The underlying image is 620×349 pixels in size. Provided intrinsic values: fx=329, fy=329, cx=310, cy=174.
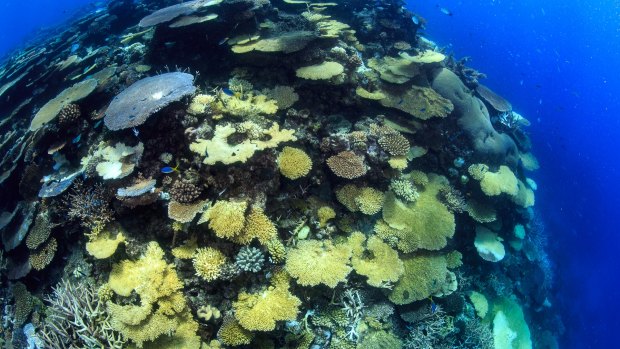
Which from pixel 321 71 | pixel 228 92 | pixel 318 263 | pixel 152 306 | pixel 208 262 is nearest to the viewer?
pixel 152 306

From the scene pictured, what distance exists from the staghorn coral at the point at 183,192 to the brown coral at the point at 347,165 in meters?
2.44

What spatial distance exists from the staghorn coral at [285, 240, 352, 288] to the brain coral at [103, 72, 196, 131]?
3.07m

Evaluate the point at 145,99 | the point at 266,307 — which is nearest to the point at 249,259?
the point at 266,307

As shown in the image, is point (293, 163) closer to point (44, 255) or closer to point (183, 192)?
point (183, 192)

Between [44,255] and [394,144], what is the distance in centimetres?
662

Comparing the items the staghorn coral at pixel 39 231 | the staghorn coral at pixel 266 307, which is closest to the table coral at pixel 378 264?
the staghorn coral at pixel 266 307

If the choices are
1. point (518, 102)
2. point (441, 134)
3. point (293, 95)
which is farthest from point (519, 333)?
point (518, 102)

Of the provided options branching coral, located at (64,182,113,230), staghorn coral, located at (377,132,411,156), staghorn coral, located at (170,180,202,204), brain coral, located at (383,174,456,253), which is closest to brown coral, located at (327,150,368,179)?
staghorn coral, located at (377,132,411,156)

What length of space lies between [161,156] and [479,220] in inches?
290

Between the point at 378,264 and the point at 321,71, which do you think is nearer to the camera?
the point at 378,264

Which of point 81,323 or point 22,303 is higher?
point 81,323

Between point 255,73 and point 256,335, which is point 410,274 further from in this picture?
point 255,73

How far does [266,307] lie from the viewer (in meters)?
4.90

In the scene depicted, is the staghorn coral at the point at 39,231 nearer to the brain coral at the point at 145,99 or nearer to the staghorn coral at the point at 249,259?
the brain coral at the point at 145,99
